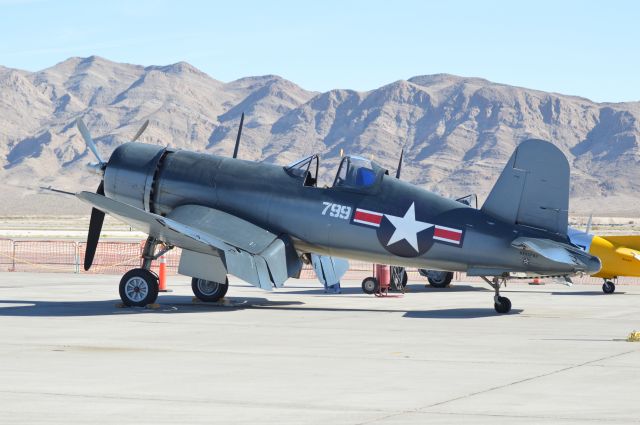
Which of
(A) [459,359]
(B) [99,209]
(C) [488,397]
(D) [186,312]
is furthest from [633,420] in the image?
(B) [99,209]

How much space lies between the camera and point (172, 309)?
18109mm

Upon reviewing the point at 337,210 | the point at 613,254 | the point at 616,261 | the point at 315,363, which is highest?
the point at 337,210

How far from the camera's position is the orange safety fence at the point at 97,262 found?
31750 millimetres

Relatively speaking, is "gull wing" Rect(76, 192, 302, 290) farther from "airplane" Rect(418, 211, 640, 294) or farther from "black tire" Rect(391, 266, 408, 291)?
"airplane" Rect(418, 211, 640, 294)

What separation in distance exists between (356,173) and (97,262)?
826 inches

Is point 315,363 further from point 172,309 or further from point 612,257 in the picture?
point 612,257

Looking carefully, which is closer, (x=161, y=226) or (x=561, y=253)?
(x=561, y=253)

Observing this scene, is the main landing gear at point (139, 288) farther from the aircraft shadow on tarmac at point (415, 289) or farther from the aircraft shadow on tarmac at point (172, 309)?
the aircraft shadow on tarmac at point (415, 289)

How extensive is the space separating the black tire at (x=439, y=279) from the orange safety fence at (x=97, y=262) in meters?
1.81

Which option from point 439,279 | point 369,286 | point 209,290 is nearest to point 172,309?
point 209,290

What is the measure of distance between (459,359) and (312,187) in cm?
686

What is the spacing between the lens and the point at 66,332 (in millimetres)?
14219

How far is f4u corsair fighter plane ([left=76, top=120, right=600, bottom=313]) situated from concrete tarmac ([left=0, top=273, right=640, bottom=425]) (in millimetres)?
841

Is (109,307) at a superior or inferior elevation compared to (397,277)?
inferior
